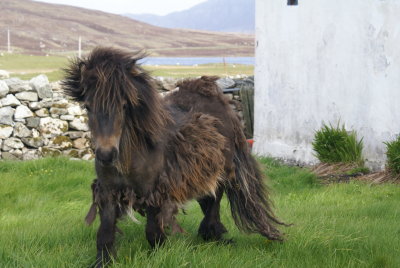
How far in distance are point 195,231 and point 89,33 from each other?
89.1 metres

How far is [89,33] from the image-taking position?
91688 millimetres

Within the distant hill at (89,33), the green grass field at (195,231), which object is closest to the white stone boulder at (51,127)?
the green grass field at (195,231)

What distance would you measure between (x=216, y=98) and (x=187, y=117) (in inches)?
24.7

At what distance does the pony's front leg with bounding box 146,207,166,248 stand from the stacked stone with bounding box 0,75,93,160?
8.16 meters

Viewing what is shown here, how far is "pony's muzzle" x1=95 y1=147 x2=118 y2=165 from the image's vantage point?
3.85 metres

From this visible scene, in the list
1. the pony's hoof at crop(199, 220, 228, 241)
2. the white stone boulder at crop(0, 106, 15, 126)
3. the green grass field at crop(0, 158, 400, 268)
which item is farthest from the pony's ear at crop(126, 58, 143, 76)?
the white stone boulder at crop(0, 106, 15, 126)

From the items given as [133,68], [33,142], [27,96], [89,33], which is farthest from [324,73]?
[89,33]

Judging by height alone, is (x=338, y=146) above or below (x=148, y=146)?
below

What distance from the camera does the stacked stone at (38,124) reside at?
40.4 ft

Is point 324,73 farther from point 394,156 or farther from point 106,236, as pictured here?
point 106,236

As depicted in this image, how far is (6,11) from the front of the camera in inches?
3873

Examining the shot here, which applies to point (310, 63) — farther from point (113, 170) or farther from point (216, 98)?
point (113, 170)

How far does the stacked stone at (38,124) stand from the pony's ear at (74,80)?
818cm

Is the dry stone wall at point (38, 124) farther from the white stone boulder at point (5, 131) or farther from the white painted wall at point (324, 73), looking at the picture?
the white painted wall at point (324, 73)
